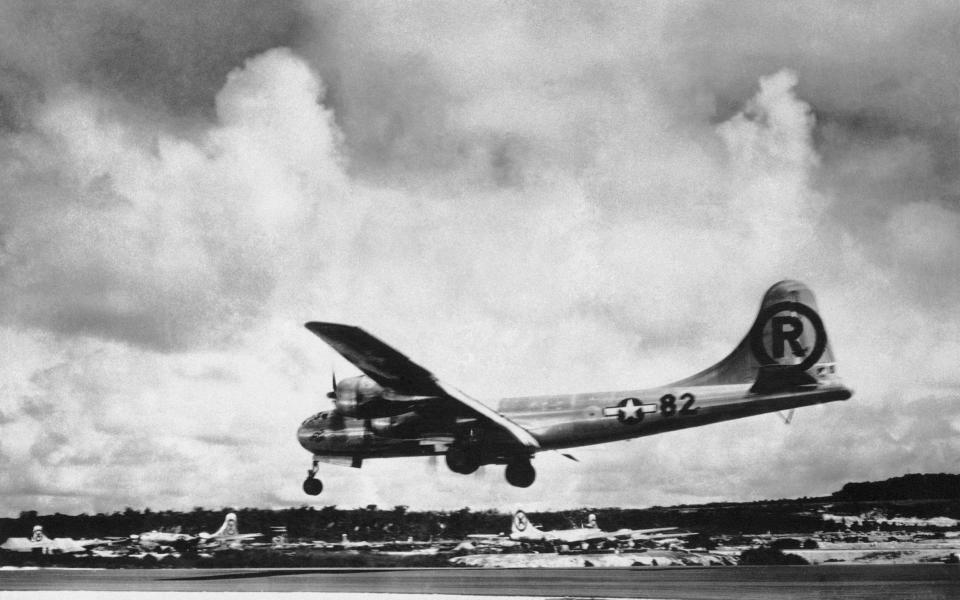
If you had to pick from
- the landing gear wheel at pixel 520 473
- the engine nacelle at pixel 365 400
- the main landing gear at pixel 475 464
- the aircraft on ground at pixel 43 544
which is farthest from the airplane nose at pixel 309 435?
the aircraft on ground at pixel 43 544

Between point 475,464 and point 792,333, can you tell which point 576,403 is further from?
point 792,333

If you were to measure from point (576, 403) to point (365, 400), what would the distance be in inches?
196

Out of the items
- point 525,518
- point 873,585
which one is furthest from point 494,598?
point 525,518

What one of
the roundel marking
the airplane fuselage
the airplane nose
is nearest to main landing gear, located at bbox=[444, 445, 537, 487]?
the airplane fuselage

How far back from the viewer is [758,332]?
18.8 meters

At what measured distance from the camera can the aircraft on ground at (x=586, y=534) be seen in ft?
72.0

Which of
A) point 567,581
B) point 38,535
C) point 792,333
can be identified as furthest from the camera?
point 38,535

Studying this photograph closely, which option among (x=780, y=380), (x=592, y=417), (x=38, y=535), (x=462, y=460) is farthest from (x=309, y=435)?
(x=38, y=535)

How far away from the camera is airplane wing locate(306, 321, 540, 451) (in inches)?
643

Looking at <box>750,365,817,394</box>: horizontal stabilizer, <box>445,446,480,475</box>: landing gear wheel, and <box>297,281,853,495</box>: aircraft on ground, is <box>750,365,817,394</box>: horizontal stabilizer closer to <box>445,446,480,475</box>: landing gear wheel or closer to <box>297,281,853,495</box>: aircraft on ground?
<box>297,281,853,495</box>: aircraft on ground

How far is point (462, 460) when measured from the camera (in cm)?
1892

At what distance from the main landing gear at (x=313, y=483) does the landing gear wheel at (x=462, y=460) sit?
3.86 m

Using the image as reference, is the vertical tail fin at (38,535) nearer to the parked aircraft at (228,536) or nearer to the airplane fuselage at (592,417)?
the parked aircraft at (228,536)

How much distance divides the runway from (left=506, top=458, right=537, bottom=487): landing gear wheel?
6.97 feet
